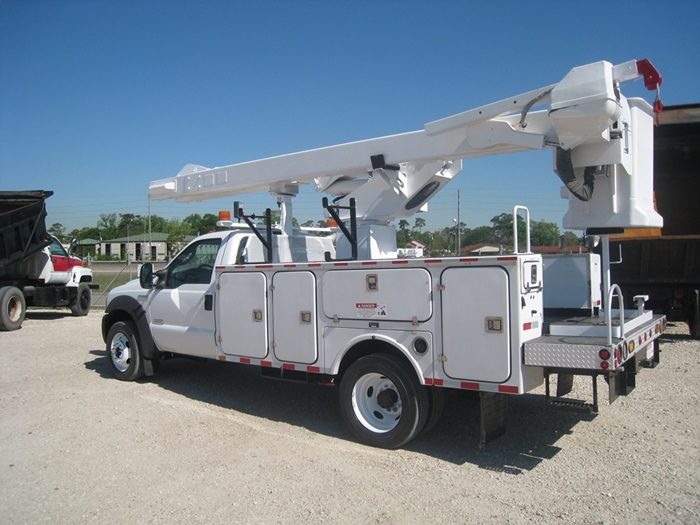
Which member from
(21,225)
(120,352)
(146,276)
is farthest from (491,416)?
(21,225)

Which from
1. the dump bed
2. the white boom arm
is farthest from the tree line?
the dump bed

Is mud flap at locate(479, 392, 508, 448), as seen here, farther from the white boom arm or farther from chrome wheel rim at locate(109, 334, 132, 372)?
chrome wheel rim at locate(109, 334, 132, 372)

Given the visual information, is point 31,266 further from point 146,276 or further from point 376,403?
point 376,403

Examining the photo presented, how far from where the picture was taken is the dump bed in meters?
15.7

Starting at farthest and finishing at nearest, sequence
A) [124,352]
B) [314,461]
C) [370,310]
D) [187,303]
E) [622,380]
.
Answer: [124,352] → [187,303] → [370,310] → [314,461] → [622,380]

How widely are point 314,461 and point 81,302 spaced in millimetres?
15079

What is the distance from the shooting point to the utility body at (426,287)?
4.82 m

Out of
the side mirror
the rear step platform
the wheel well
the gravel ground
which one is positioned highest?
the side mirror

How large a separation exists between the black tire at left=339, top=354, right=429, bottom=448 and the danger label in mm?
395

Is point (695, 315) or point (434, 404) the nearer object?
point (434, 404)

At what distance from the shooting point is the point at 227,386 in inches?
331

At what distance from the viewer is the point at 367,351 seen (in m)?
5.88

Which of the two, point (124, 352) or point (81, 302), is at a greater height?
point (81, 302)

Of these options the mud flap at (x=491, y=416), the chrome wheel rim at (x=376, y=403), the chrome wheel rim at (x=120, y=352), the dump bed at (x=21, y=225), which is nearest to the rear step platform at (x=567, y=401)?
the mud flap at (x=491, y=416)
